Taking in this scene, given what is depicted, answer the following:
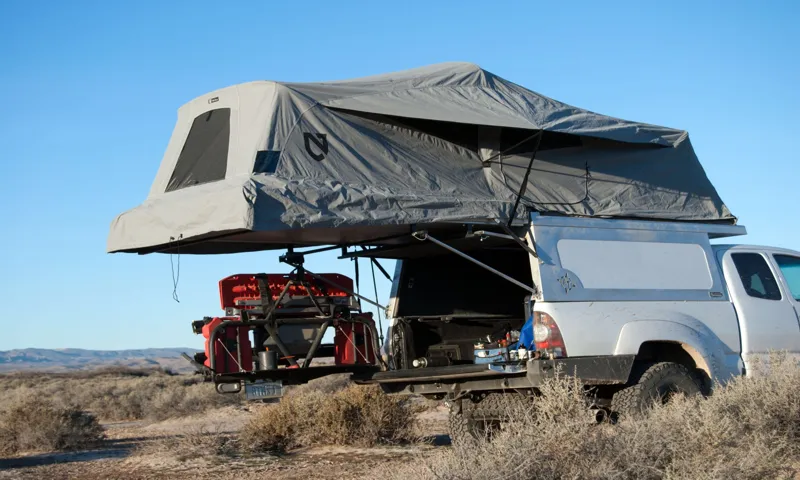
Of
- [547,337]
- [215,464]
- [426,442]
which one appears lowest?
[426,442]

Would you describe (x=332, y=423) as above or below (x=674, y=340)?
below

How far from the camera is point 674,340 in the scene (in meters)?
8.59

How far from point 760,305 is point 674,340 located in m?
1.40

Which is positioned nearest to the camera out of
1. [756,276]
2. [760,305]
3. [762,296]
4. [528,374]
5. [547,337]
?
[528,374]

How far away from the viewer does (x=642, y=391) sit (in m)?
8.26

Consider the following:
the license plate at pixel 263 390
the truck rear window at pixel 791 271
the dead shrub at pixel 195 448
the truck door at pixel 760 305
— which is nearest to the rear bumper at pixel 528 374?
the license plate at pixel 263 390

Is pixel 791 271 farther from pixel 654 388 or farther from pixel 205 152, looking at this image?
pixel 205 152

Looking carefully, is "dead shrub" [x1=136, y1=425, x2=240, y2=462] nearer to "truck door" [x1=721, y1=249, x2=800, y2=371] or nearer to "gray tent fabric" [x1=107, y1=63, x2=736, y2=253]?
"gray tent fabric" [x1=107, y1=63, x2=736, y2=253]

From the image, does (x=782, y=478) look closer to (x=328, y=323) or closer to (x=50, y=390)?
(x=328, y=323)

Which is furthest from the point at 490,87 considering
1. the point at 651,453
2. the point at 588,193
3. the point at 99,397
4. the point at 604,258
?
the point at 99,397

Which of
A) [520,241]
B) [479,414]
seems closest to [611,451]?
[520,241]

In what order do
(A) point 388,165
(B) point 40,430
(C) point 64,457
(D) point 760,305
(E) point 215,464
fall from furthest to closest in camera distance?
(B) point 40,430 < (C) point 64,457 < (E) point 215,464 < (D) point 760,305 < (A) point 388,165

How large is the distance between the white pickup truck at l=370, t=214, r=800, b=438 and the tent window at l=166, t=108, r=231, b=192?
196cm

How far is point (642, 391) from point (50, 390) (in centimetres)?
3149
